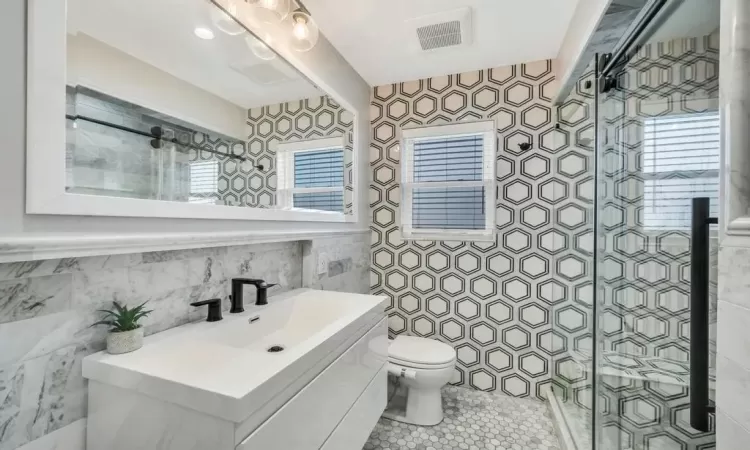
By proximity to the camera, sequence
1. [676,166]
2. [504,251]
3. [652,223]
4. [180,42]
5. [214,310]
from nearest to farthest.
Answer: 1. [180,42]
2. [214,310]
3. [676,166]
4. [652,223]
5. [504,251]

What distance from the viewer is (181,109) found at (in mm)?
1067

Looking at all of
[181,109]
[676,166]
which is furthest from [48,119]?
[676,166]

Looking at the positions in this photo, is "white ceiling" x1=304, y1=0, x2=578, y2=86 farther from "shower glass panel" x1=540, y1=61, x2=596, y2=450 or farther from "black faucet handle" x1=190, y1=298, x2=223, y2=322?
"black faucet handle" x1=190, y1=298, x2=223, y2=322

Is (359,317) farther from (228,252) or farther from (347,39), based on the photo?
(347,39)

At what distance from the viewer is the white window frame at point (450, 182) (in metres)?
2.33

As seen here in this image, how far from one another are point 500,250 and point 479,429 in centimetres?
116

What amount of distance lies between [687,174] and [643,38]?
604 mm

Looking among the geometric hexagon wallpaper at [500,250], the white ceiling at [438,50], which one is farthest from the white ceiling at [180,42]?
the geometric hexagon wallpaper at [500,250]

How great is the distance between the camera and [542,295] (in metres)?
2.21

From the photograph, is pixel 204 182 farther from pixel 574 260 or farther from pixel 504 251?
pixel 574 260

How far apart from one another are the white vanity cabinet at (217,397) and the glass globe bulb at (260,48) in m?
1.16

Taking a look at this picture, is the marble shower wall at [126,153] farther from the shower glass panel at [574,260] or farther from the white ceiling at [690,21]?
the shower glass panel at [574,260]

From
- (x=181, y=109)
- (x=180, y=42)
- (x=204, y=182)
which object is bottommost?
(x=204, y=182)

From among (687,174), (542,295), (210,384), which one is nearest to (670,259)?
(687,174)
